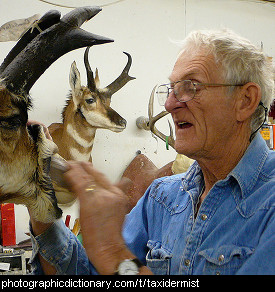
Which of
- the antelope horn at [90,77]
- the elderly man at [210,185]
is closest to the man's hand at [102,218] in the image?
the elderly man at [210,185]

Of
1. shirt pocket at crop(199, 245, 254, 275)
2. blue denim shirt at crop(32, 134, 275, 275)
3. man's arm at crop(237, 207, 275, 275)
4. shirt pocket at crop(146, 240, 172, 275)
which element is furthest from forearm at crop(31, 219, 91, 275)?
man's arm at crop(237, 207, 275, 275)

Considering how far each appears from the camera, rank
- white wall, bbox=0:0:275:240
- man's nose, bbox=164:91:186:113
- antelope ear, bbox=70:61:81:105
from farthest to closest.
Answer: white wall, bbox=0:0:275:240
antelope ear, bbox=70:61:81:105
man's nose, bbox=164:91:186:113

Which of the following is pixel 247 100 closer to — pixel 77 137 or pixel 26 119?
pixel 26 119

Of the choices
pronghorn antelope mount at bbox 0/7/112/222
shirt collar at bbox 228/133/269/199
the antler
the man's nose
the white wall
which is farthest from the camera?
the antler

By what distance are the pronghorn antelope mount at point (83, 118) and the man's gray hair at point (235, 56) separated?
1794mm

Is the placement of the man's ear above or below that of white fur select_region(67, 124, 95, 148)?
above

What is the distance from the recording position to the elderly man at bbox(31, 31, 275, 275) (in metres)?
1.08

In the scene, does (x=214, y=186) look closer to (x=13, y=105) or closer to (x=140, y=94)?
(x=13, y=105)

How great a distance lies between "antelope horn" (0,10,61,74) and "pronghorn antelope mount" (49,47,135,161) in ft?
6.12

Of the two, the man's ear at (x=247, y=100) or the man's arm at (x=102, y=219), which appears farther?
the man's ear at (x=247, y=100)

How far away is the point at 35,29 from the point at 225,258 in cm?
73

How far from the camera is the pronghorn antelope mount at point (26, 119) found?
996 mm

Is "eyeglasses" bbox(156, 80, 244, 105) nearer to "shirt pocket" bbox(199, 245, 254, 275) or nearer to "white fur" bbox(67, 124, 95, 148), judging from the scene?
"shirt pocket" bbox(199, 245, 254, 275)

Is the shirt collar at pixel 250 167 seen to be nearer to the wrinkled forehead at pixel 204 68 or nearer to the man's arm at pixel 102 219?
the wrinkled forehead at pixel 204 68
